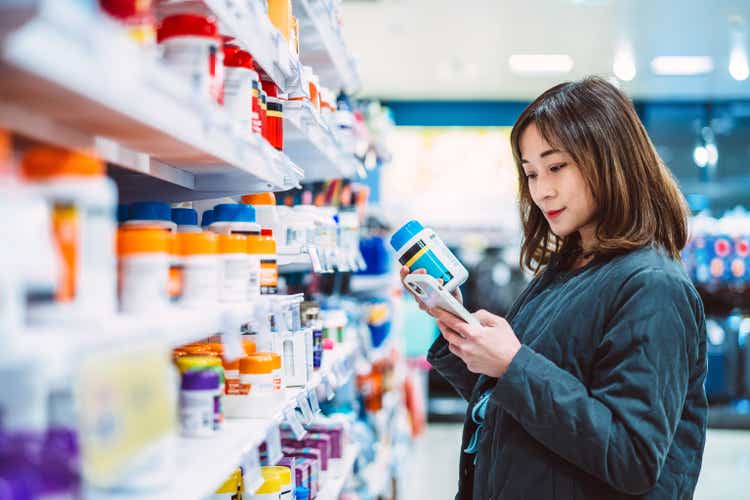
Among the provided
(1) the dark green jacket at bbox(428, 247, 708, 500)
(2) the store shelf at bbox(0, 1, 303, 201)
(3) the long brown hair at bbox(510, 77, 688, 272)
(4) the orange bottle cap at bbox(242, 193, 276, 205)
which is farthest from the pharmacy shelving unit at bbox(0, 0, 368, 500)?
(3) the long brown hair at bbox(510, 77, 688, 272)

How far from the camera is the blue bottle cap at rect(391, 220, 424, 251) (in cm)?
214

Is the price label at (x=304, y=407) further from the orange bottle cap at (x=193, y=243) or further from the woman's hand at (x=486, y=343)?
the orange bottle cap at (x=193, y=243)

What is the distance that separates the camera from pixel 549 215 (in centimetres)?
205

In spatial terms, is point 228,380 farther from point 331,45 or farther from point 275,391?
point 331,45

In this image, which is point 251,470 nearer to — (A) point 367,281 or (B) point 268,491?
(B) point 268,491

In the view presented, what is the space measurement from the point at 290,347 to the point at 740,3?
233 inches

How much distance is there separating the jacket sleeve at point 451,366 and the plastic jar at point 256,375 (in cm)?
63

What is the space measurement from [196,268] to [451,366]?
46.3 inches

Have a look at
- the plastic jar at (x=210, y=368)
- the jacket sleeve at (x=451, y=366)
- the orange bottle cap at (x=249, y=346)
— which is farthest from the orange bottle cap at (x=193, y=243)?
the jacket sleeve at (x=451, y=366)

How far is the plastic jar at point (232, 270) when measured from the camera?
60.8 inches

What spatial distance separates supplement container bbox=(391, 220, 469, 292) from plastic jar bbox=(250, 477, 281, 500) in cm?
66

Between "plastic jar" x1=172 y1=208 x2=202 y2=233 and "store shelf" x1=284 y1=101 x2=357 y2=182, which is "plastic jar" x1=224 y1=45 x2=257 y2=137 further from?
"store shelf" x1=284 y1=101 x2=357 y2=182

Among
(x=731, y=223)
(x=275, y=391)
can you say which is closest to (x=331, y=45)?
(x=275, y=391)

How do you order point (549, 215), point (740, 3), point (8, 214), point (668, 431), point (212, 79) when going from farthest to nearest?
1. point (740, 3)
2. point (549, 215)
3. point (668, 431)
4. point (212, 79)
5. point (8, 214)
